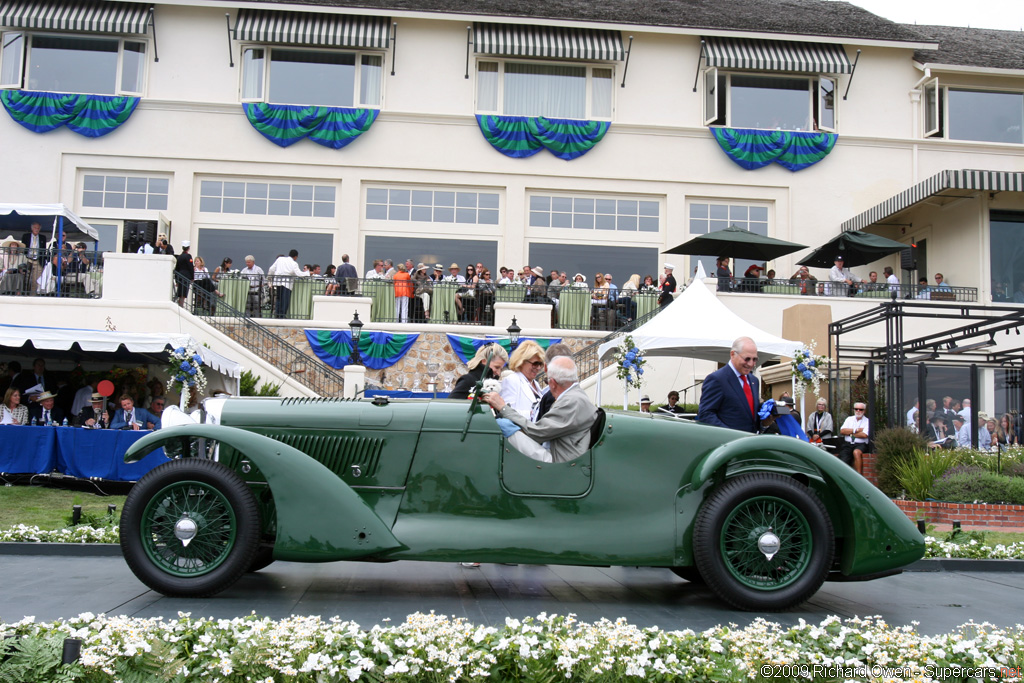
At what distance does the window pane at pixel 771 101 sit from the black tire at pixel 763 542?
2299 cm

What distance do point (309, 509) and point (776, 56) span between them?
23.9 metres

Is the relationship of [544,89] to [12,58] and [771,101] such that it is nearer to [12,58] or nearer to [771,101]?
[771,101]

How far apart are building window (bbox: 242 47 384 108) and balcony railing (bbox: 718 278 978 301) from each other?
11573 millimetres

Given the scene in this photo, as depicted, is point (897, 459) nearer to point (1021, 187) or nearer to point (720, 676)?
point (720, 676)

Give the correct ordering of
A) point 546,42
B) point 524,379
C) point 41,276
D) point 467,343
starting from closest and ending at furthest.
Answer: point 524,379, point 41,276, point 467,343, point 546,42

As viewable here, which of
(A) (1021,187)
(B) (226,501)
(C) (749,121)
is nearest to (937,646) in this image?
(B) (226,501)

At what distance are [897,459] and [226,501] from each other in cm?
1036

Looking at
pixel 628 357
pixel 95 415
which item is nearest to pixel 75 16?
pixel 95 415

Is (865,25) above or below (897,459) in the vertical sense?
above

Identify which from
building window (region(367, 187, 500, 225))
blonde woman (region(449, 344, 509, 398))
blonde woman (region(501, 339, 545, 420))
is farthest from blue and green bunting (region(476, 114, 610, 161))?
blonde woman (region(501, 339, 545, 420))

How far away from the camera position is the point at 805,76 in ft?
87.2

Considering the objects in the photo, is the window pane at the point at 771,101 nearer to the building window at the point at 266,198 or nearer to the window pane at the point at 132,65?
the building window at the point at 266,198

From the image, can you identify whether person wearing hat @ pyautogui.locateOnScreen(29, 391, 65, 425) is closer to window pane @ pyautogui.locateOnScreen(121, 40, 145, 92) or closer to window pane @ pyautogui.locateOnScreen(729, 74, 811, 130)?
window pane @ pyautogui.locateOnScreen(121, 40, 145, 92)

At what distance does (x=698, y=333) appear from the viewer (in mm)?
14633
